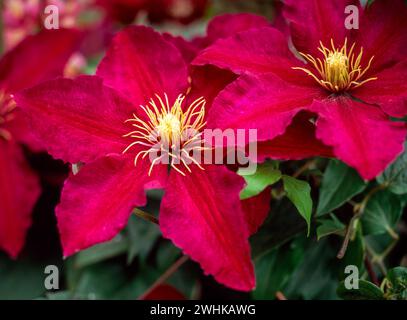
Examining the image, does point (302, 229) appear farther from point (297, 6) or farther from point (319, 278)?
point (297, 6)

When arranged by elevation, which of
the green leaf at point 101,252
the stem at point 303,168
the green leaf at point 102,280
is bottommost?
the green leaf at point 102,280

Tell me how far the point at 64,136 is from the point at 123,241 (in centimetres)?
25

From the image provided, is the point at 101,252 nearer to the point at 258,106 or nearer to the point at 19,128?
the point at 19,128

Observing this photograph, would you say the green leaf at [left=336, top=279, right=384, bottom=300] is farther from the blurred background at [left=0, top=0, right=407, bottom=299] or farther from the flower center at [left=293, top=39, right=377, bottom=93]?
the flower center at [left=293, top=39, right=377, bottom=93]

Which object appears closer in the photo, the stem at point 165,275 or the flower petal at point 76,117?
the flower petal at point 76,117

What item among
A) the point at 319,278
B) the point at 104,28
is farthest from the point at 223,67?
the point at 104,28

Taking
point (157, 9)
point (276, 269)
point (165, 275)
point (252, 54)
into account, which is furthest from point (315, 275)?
point (157, 9)

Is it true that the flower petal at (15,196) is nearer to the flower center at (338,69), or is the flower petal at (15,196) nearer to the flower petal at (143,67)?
the flower petal at (143,67)

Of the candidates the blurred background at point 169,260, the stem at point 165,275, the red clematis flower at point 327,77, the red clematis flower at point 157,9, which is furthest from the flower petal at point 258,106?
the red clematis flower at point 157,9

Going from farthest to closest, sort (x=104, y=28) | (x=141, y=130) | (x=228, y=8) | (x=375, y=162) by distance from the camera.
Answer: (x=228, y=8) < (x=104, y=28) < (x=141, y=130) < (x=375, y=162)

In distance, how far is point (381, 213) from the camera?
1.78 ft

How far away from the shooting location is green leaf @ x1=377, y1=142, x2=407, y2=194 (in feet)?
1.73

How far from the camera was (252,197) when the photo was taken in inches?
17.8

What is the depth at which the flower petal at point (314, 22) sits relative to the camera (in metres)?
0.49
